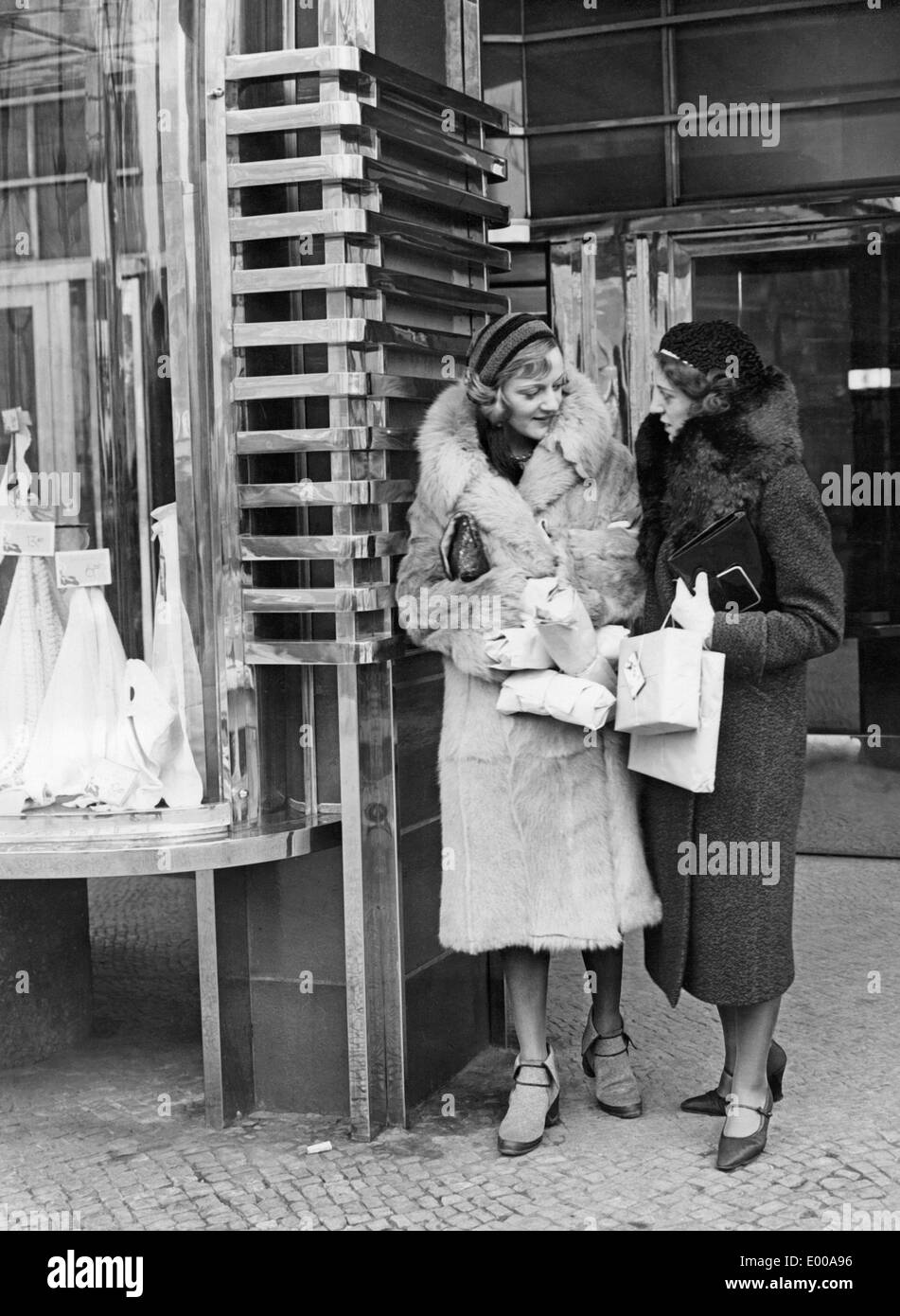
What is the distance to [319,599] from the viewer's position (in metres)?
4.45

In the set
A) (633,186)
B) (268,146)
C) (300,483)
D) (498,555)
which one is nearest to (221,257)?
(268,146)

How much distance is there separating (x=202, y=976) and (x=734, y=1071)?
1.44 m

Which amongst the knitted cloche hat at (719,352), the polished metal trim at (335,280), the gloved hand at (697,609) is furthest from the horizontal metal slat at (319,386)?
the gloved hand at (697,609)

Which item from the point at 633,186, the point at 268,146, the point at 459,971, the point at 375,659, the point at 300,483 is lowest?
the point at 459,971

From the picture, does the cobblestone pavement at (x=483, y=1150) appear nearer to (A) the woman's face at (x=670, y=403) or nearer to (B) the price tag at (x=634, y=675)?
(B) the price tag at (x=634, y=675)

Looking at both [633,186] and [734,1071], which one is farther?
[633,186]

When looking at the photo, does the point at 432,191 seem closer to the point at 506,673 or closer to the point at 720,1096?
the point at 506,673

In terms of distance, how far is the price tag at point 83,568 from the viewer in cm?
486

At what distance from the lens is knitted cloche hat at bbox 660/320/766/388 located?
420 cm

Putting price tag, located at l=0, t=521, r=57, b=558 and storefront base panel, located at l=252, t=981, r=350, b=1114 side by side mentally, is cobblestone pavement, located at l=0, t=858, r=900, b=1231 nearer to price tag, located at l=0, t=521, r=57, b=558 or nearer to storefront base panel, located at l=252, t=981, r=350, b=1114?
storefront base panel, located at l=252, t=981, r=350, b=1114

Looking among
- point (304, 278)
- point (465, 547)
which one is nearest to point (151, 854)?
point (465, 547)

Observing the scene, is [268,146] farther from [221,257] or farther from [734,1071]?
[734,1071]

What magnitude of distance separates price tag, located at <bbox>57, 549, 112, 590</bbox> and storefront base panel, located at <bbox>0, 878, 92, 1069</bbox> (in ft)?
3.30

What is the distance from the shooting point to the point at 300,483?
14.6 ft
